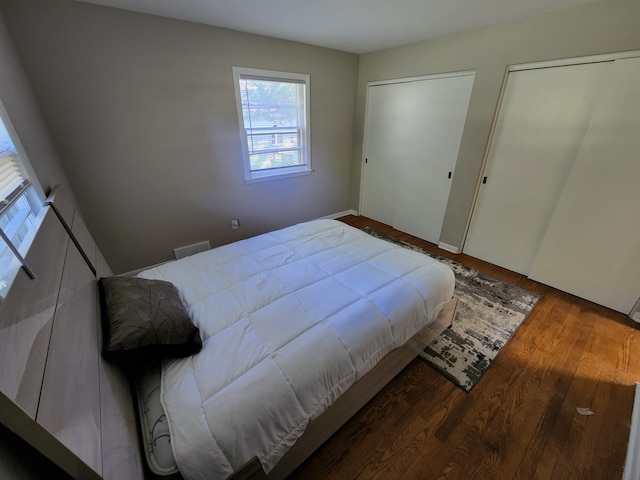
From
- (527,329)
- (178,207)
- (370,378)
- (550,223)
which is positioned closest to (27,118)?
(178,207)

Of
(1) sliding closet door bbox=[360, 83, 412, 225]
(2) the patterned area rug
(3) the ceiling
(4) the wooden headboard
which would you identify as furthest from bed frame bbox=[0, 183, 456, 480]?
(1) sliding closet door bbox=[360, 83, 412, 225]

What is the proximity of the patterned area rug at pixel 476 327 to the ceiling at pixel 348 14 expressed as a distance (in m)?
2.26

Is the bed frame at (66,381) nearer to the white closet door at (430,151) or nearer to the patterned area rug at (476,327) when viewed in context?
the patterned area rug at (476,327)

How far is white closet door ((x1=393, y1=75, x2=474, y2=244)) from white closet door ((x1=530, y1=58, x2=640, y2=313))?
103 centimetres

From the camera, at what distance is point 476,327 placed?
6.61ft

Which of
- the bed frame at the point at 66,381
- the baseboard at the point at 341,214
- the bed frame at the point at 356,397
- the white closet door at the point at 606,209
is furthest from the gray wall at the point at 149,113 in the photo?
the white closet door at the point at 606,209

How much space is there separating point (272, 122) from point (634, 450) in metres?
3.64

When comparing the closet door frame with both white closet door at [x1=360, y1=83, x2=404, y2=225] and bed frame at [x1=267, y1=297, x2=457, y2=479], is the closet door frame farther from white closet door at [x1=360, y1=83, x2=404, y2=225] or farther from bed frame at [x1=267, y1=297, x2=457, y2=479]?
bed frame at [x1=267, y1=297, x2=457, y2=479]

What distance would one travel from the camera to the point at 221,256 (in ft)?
6.09

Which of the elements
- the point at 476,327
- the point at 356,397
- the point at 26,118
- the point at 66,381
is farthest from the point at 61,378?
the point at 476,327

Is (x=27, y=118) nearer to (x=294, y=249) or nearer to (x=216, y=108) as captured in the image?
(x=216, y=108)

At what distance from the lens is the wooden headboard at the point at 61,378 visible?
49 centimetres

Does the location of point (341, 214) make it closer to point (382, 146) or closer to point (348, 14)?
point (382, 146)

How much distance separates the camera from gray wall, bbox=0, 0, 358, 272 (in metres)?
1.87
